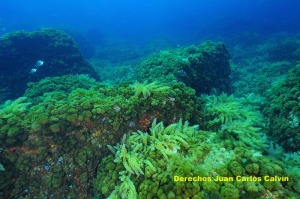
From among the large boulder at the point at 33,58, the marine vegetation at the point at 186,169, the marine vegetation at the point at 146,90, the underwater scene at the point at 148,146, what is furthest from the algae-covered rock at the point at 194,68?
the large boulder at the point at 33,58

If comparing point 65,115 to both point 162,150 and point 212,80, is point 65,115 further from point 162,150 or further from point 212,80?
point 212,80

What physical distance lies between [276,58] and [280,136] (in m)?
16.5

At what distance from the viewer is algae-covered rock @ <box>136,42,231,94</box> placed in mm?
11578

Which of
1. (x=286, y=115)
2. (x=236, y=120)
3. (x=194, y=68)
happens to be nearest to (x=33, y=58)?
(x=194, y=68)

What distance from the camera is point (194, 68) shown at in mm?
12578

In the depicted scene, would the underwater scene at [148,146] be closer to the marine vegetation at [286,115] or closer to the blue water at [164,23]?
the marine vegetation at [286,115]

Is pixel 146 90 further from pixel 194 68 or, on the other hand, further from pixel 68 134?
pixel 194 68

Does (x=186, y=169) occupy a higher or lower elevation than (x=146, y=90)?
lower

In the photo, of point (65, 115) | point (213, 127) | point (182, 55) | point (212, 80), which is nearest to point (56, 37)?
point (182, 55)

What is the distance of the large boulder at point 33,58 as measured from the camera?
16.5 m

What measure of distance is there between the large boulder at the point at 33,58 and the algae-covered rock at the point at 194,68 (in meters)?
A: 8.57

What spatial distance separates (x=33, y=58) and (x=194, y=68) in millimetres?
13334

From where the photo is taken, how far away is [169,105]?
755 centimetres

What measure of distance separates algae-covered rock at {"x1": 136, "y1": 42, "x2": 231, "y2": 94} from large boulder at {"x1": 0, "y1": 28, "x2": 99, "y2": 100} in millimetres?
8567
